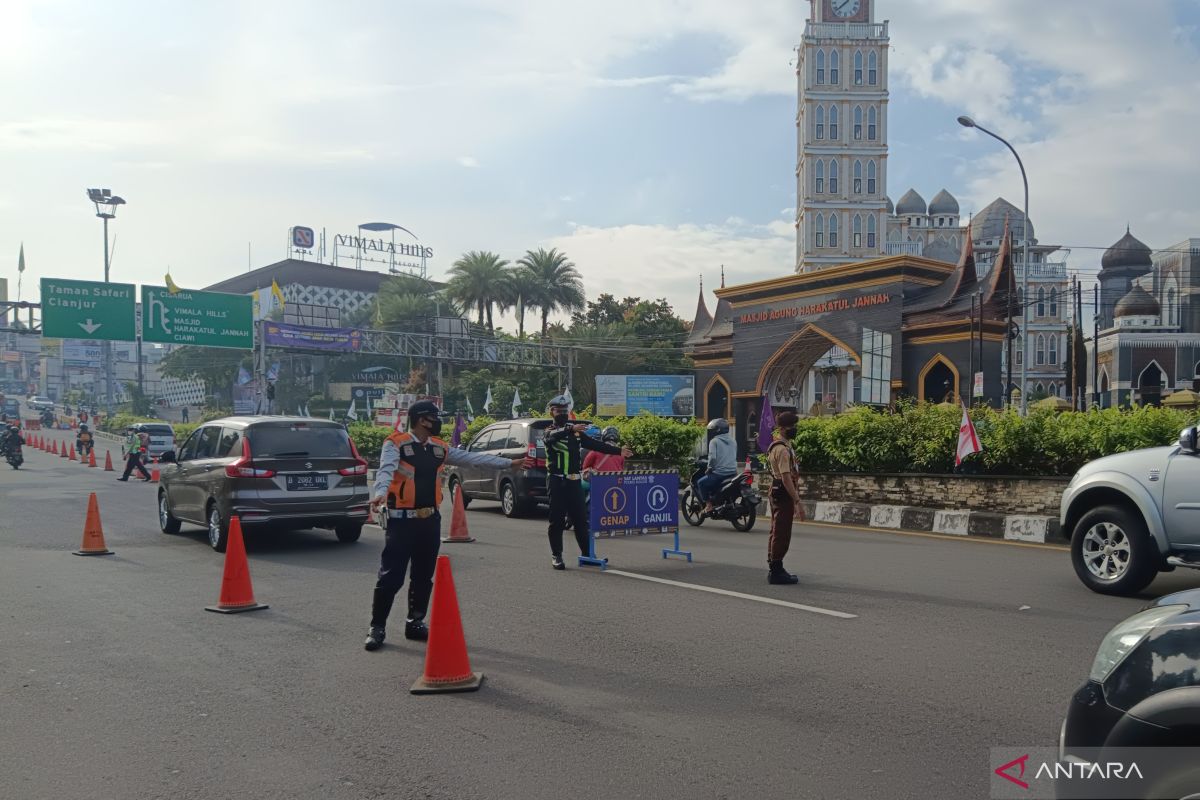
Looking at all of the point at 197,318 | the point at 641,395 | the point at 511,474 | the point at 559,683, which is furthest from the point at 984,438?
the point at 641,395

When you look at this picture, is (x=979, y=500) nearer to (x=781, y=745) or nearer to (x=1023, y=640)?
(x=1023, y=640)

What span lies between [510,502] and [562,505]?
706cm

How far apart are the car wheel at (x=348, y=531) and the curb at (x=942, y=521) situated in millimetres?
7699

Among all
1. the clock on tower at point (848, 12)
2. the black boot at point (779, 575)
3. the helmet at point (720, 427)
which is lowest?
the black boot at point (779, 575)

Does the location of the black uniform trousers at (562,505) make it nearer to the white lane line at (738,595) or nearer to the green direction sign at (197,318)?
the white lane line at (738,595)

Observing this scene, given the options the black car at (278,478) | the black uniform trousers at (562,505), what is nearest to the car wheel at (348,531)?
the black car at (278,478)

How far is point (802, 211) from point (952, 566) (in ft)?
255

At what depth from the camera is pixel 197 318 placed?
36750mm

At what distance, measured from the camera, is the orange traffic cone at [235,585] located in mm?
8297

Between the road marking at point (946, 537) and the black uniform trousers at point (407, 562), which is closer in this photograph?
the black uniform trousers at point (407, 562)

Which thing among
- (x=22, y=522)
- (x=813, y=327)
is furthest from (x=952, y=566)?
(x=813, y=327)

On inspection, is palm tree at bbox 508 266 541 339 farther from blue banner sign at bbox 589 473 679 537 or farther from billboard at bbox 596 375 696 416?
blue banner sign at bbox 589 473 679 537

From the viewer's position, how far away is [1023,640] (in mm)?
6816

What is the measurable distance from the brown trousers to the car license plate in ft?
19.3
